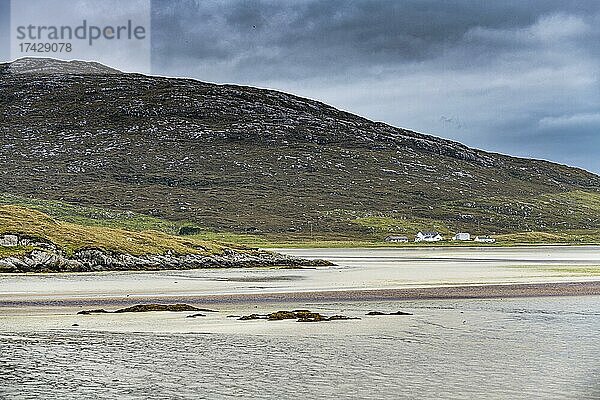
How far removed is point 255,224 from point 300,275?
128156 millimetres

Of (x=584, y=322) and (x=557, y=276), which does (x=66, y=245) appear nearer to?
(x=557, y=276)

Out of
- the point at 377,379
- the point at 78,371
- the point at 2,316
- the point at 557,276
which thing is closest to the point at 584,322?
the point at 377,379

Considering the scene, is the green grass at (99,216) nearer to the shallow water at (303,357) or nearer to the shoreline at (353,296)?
the shoreline at (353,296)

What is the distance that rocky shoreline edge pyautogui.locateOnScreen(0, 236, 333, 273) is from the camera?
5600 centimetres

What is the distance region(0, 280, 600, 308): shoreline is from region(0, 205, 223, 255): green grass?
22.7 metres

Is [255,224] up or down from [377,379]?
up

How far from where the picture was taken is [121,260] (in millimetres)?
60938

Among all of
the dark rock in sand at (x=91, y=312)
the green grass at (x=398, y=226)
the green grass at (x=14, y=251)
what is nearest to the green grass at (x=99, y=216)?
the green grass at (x=398, y=226)

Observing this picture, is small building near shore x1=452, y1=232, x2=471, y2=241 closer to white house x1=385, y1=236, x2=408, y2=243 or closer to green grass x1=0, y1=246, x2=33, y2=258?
white house x1=385, y1=236, x2=408, y2=243

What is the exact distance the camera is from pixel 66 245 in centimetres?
5941

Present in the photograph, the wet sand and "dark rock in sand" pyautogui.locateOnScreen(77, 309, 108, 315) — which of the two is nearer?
"dark rock in sand" pyautogui.locateOnScreen(77, 309, 108, 315)

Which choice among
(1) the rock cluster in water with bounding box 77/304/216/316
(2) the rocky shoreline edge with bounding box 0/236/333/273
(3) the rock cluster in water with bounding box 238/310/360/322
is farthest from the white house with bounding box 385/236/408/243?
(3) the rock cluster in water with bounding box 238/310/360/322

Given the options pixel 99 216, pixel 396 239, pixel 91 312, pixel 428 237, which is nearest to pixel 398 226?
pixel 428 237

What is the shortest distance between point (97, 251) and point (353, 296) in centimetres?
2683
